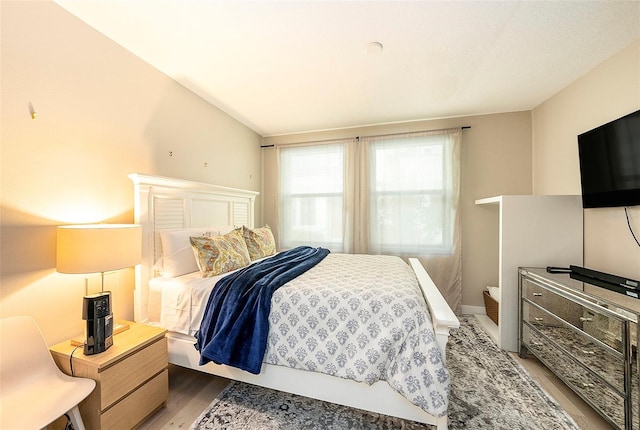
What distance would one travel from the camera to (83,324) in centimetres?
167

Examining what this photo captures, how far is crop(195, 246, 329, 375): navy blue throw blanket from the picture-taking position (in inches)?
59.1

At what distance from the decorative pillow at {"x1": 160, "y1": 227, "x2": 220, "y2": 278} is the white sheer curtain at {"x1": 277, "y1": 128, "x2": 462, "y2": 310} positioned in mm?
1926

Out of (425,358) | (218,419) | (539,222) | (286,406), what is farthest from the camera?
(539,222)

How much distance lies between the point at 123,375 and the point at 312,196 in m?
2.92

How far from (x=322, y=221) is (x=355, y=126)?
4.99ft

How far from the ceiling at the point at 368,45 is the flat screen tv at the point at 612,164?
26.8 inches

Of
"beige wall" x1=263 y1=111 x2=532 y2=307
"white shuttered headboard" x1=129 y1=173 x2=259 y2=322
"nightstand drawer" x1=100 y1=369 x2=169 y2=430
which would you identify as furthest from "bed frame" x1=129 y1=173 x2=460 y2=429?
"beige wall" x1=263 y1=111 x2=532 y2=307

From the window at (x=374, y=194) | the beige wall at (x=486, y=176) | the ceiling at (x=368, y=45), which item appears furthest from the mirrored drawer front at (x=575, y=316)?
the ceiling at (x=368, y=45)

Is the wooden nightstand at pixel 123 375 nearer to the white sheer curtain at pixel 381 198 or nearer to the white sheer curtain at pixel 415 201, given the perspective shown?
the white sheer curtain at pixel 381 198

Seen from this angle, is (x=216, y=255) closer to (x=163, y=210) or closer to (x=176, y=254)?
(x=176, y=254)

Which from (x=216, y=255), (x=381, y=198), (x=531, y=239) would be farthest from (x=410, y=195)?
(x=216, y=255)

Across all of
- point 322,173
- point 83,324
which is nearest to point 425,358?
point 83,324

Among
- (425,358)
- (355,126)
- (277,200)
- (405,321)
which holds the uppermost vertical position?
(355,126)

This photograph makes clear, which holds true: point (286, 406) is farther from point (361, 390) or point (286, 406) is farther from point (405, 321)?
point (405, 321)
